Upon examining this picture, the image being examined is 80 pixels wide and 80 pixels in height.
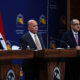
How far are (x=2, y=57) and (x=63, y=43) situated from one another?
229 centimetres

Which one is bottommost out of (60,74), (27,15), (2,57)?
(60,74)

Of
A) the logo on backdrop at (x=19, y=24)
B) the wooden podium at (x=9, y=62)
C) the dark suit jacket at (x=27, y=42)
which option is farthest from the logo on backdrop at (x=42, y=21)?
the wooden podium at (x=9, y=62)

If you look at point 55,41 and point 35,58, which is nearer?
point 35,58

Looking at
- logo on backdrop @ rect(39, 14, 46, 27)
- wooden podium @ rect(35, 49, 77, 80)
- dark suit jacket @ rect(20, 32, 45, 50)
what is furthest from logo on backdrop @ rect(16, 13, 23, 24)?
wooden podium @ rect(35, 49, 77, 80)

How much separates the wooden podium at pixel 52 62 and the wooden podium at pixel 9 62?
253mm

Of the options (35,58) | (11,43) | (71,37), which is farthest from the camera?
(11,43)

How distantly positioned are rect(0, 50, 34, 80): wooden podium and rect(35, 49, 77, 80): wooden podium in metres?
0.25

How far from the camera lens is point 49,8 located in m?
9.77

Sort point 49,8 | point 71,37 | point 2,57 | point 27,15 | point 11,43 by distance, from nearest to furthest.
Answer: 1. point 2,57
2. point 71,37
3. point 11,43
4. point 27,15
5. point 49,8

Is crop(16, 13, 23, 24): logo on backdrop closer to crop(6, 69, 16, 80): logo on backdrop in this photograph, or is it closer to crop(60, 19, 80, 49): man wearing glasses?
crop(60, 19, 80, 49): man wearing glasses

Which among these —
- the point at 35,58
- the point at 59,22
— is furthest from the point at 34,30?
the point at 59,22

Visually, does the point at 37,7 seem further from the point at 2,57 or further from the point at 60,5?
the point at 2,57

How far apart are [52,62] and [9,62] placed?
79cm

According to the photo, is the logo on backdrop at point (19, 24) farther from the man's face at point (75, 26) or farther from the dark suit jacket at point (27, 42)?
the dark suit jacket at point (27, 42)
